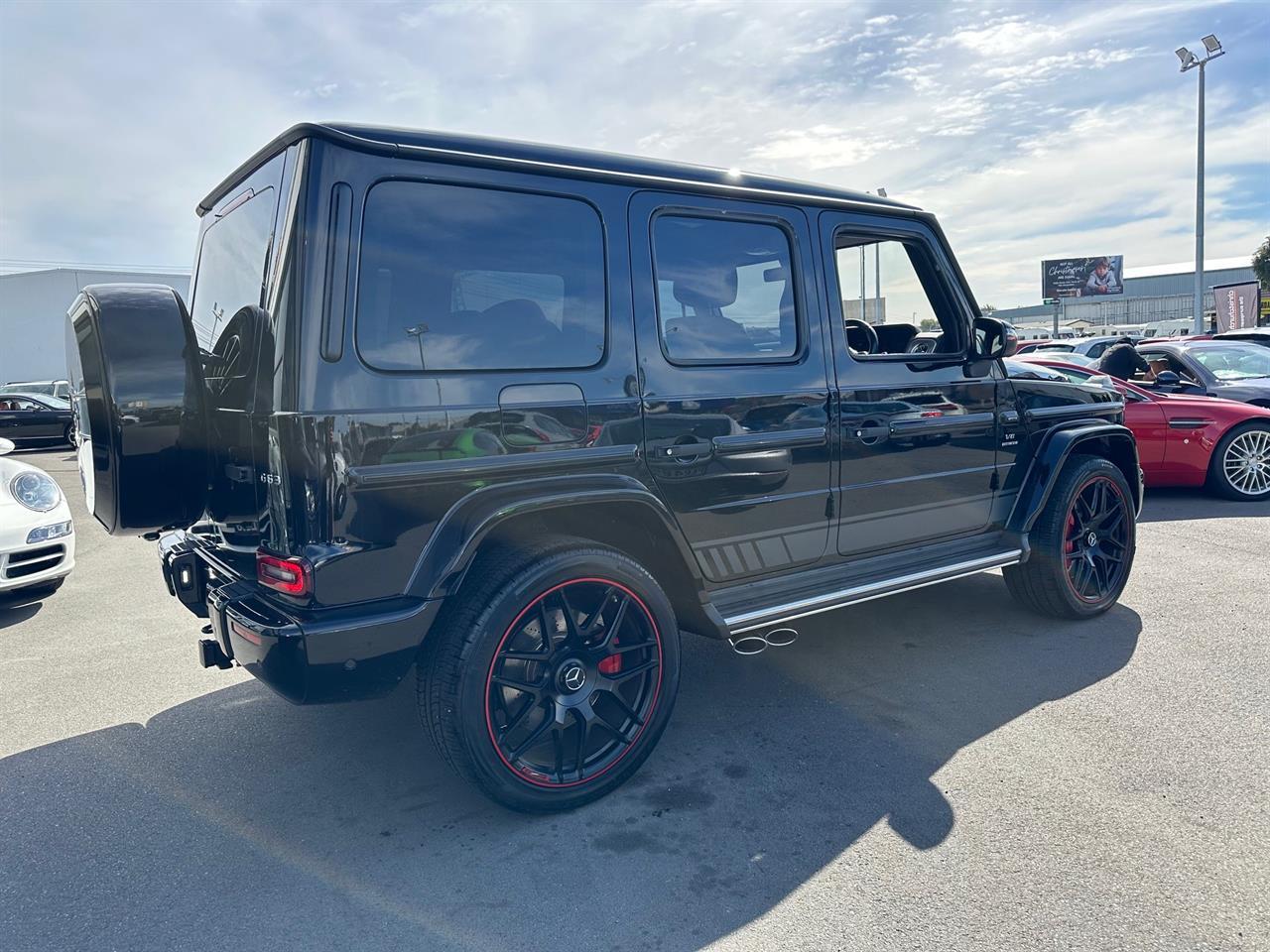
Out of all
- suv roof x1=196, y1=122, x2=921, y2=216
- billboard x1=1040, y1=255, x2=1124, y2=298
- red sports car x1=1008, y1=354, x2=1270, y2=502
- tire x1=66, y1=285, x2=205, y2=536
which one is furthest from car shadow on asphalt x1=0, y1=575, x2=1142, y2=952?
billboard x1=1040, y1=255, x2=1124, y2=298

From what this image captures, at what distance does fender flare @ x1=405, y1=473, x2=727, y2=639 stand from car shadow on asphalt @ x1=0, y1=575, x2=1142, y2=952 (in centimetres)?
62

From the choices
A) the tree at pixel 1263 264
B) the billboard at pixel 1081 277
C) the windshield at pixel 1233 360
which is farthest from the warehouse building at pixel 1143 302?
the windshield at pixel 1233 360

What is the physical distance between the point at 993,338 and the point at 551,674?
8.68ft

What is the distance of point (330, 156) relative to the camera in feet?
7.90

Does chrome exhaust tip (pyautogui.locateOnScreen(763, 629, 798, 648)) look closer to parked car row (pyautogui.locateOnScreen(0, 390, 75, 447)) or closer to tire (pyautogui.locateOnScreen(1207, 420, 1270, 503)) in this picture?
tire (pyautogui.locateOnScreen(1207, 420, 1270, 503))

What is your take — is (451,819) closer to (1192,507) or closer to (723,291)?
(723,291)

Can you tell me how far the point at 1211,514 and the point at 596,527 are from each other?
6444 mm

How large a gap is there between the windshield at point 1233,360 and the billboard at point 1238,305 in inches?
667

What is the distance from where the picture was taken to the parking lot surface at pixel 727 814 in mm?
2234

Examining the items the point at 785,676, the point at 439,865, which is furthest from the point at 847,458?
the point at 439,865

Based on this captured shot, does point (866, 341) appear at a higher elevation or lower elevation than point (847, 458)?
higher

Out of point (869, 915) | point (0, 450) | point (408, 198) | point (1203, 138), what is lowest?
point (869, 915)

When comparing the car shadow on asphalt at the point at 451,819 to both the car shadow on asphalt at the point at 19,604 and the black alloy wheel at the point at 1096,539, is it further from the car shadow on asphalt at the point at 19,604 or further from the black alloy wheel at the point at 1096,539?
the car shadow on asphalt at the point at 19,604

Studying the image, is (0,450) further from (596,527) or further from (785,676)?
(785,676)
